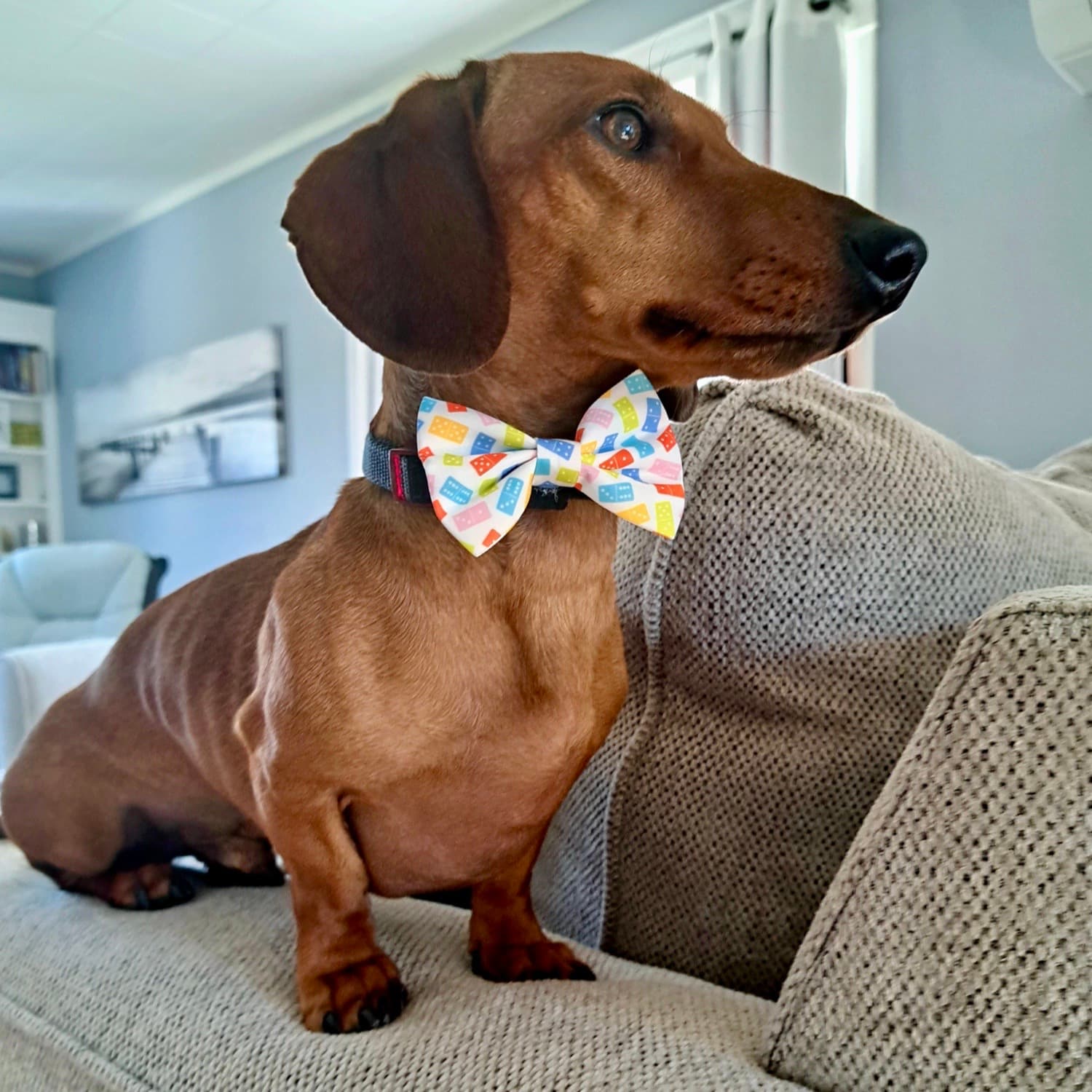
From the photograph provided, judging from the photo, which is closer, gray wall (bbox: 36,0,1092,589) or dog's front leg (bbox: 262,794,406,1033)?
dog's front leg (bbox: 262,794,406,1033)

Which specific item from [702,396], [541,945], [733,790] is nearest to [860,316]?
[702,396]

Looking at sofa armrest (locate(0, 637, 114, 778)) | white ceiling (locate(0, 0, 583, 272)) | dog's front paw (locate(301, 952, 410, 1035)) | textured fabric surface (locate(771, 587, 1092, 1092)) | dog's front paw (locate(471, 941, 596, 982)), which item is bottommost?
sofa armrest (locate(0, 637, 114, 778))

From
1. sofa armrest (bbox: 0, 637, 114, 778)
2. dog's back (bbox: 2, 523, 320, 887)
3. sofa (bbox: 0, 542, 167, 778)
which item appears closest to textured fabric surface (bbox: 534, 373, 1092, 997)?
dog's back (bbox: 2, 523, 320, 887)

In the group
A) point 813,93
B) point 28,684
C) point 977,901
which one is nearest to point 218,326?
point 28,684

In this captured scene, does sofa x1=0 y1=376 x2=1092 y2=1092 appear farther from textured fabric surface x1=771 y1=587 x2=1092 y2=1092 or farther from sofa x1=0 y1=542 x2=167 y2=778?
sofa x1=0 y1=542 x2=167 y2=778

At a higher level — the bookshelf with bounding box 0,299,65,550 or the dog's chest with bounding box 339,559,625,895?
the bookshelf with bounding box 0,299,65,550

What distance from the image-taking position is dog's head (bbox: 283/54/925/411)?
64 cm

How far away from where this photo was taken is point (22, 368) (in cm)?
498

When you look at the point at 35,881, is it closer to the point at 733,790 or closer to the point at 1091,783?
the point at 733,790

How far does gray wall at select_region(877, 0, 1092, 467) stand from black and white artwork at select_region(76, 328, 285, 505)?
2499mm

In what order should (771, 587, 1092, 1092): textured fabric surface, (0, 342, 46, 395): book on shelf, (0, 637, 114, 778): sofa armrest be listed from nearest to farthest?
(771, 587, 1092, 1092): textured fabric surface, (0, 637, 114, 778): sofa armrest, (0, 342, 46, 395): book on shelf

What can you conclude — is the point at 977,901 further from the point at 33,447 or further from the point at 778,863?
the point at 33,447

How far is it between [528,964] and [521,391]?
0.45 metres

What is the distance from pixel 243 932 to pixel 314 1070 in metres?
0.27
